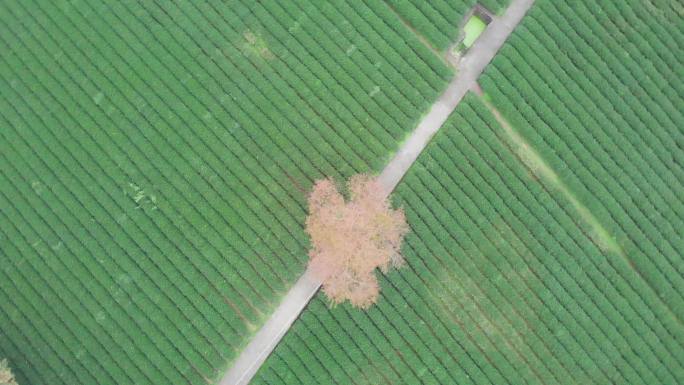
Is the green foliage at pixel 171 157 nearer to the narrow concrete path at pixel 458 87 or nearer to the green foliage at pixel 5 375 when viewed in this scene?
the narrow concrete path at pixel 458 87

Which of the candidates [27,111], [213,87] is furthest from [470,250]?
[27,111]

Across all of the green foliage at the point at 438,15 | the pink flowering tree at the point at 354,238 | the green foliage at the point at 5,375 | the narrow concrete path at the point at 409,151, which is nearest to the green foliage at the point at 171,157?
the narrow concrete path at the point at 409,151

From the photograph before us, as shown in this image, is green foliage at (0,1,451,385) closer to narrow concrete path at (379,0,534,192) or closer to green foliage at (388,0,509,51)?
narrow concrete path at (379,0,534,192)

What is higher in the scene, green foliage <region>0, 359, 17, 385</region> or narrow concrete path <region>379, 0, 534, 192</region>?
narrow concrete path <region>379, 0, 534, 192</region>

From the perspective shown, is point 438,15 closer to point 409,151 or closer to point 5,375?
point 409,151

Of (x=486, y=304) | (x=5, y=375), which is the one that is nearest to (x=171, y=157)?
(x=5, y=375)

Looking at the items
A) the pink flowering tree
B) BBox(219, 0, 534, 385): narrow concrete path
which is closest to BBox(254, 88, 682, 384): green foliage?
BBox(219, 0, 534, 385): narrow concrete path
